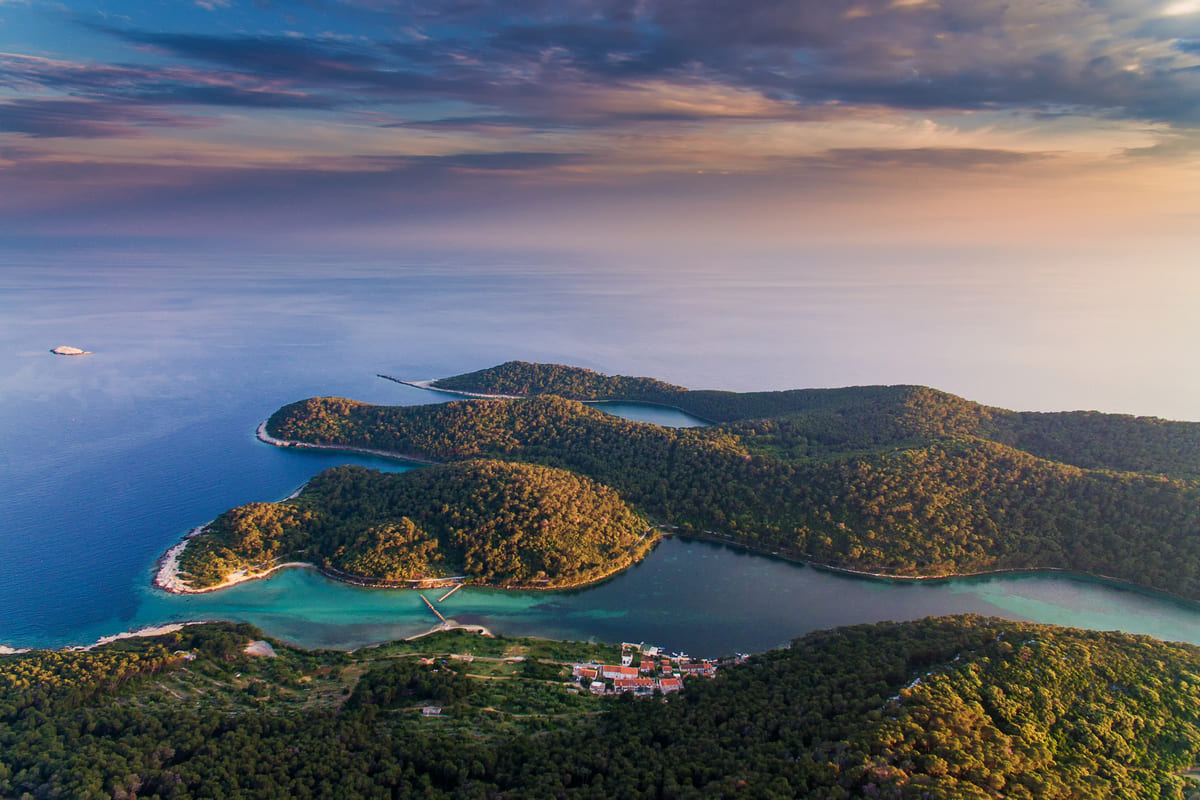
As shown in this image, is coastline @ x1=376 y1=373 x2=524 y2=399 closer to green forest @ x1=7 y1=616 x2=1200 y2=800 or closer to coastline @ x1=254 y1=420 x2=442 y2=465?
coastline @ x1=254 y1=420 x2=442 y2=465

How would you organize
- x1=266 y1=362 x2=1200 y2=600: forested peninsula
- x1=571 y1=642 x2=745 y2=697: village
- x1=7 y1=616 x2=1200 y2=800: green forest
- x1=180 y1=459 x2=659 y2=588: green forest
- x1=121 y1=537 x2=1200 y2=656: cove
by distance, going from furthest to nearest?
x1=266 y1=362 x2=1200 y2=600: forested peninsula
x1=180 y1=459 x2=659 y2=588: green forest
x1=121 y1=537 x2=1200 y2=656: cove
x1=571 y1=642 x2=745 y2=697: village
x1=7 y1=616 x2=1200 y2=800: green forest

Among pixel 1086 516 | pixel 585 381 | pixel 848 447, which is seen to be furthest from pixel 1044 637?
pixel 585 381

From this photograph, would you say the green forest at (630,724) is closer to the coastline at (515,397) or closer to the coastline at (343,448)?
the coastline at (343,448)

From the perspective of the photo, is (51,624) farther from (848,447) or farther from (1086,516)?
(1086,516)

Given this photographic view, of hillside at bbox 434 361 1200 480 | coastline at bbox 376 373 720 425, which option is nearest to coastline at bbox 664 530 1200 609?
hillside at bbox 434 361 1200 480

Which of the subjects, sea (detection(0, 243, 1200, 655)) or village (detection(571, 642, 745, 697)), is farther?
sea (detection(0, 243, 1200, 655))

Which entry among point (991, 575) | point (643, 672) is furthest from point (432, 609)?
point (991, 575)

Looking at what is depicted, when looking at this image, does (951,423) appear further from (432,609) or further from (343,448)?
(343,448)
